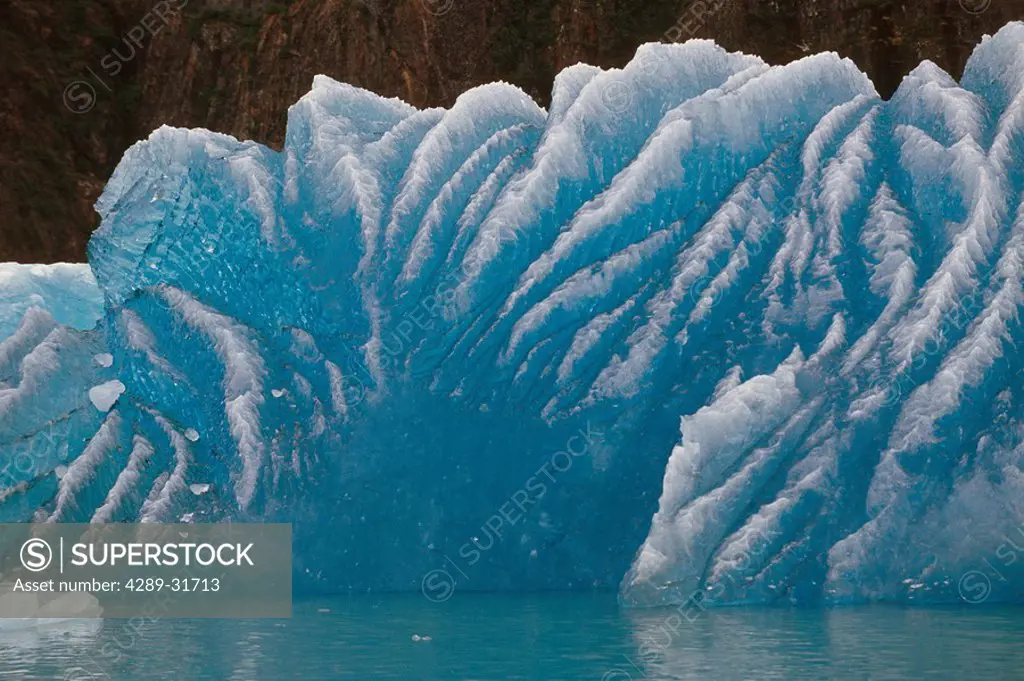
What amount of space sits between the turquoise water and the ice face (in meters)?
1.21

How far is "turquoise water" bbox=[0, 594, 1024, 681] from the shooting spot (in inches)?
347

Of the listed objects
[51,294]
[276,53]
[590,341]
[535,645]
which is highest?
[276,53]

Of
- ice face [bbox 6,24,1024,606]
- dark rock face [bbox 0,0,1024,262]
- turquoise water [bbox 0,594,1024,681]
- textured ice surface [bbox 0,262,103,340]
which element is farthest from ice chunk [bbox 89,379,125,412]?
dark rock face [bbox 0,0,1024,262]

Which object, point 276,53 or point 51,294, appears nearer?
point 51,294

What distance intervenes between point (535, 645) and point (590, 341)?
5.40m

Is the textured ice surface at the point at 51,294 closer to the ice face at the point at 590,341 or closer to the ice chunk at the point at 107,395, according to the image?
the ice face at the point at 590,341

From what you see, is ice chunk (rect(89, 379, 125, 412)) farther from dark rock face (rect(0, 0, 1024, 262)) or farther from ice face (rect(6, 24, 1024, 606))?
dark rock face (rect(0, 0, 1024, 262))

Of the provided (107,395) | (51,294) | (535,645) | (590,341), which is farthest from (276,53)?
(535,645)

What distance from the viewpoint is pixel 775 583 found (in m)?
12.9

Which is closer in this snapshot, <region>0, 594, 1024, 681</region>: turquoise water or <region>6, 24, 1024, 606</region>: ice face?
<region>0, 594, 1024, 681</region>: turquoise water

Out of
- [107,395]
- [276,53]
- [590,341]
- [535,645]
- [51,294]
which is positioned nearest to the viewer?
[535,645]

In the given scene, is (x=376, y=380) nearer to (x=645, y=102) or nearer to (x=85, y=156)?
(x=645, y=102)

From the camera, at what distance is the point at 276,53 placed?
3703 cm

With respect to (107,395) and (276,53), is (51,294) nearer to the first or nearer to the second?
(107,395)
